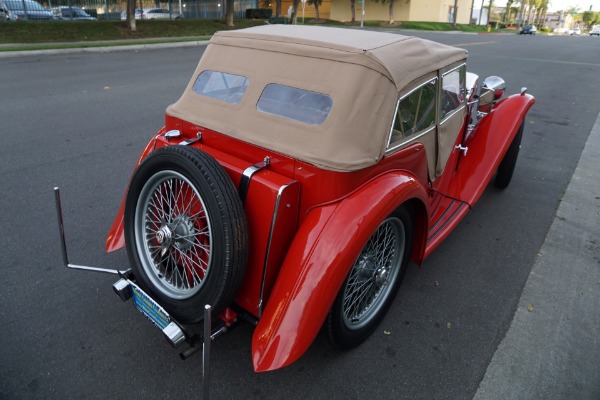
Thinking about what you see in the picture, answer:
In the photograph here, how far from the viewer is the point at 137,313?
2.88 m

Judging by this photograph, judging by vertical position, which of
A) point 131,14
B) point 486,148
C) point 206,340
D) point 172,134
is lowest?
point 206,340

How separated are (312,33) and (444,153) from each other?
1.32 metres

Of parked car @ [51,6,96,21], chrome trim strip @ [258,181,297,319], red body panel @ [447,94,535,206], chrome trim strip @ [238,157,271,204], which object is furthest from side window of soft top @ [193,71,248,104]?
parked car @ [51,6,96,21]

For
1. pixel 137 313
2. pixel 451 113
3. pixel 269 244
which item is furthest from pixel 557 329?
pixel 137 313

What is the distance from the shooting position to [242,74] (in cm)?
291

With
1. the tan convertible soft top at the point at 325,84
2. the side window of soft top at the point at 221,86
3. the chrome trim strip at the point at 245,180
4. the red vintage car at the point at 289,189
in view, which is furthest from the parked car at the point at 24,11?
the chrome trim strip at the point at 245,180

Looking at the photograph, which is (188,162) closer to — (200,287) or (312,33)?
(200,287)

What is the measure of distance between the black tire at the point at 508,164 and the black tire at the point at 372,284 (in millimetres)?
2488

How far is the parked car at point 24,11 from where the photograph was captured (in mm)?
18406

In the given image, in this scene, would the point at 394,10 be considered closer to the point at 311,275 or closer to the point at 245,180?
the point at 245,180

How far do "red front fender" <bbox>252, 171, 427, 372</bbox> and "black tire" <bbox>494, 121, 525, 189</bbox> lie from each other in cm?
302

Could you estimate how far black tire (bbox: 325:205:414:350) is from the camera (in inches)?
97.8

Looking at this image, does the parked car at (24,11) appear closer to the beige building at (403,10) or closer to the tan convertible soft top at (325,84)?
the tan convertible soft top at (325,84)

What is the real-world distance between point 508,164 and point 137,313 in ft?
13.3
